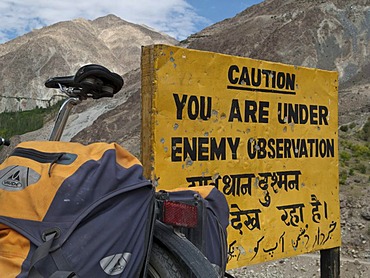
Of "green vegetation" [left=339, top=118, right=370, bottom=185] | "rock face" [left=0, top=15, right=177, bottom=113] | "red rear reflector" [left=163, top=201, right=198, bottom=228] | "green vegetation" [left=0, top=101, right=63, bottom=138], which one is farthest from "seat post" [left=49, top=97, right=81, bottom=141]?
"rock face" [left=0, top=15, right=177, bottom=113]

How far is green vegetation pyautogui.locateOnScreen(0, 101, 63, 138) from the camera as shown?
3970 centimetres

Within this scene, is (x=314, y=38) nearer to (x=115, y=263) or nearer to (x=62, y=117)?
(x=62, y=117)

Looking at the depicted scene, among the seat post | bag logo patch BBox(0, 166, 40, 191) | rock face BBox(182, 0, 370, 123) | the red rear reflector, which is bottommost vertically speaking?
the red rear reflector

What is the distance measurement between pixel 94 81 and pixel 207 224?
2.11 ft

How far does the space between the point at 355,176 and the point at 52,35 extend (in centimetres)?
5467

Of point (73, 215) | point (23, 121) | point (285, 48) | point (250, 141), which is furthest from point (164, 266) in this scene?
point (23, 121)

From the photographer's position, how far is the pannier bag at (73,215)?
1425 mm

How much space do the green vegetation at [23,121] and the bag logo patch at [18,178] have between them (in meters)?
37.8

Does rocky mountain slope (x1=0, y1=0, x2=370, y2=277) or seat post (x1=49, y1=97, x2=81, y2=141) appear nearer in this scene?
seat post (x1=49, y1=97, x2=81, y2=141)

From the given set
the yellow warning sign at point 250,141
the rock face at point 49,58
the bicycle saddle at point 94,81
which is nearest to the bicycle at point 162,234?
the bicycle saddle at point 94,81

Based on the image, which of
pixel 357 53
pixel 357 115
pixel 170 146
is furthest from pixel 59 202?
pixel 357 53

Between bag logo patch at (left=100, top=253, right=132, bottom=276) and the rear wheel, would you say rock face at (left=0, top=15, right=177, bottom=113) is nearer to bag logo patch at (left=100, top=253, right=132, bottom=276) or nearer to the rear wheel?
the rear wheel

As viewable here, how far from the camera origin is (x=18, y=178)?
1563 millimetres

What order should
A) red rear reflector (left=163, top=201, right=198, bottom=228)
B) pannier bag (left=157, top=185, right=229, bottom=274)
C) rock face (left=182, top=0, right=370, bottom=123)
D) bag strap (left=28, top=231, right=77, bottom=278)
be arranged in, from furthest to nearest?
1. rock face (left=182, top=0, right=370, bottom=123)
2. pannier bag (left=157, top=185, right=229, bottom=274)
3. red rear reflector (left=163, top=201, right=198, bottom=228)
4. bag strap (left=28, top=231, right=77, bottom=278)
